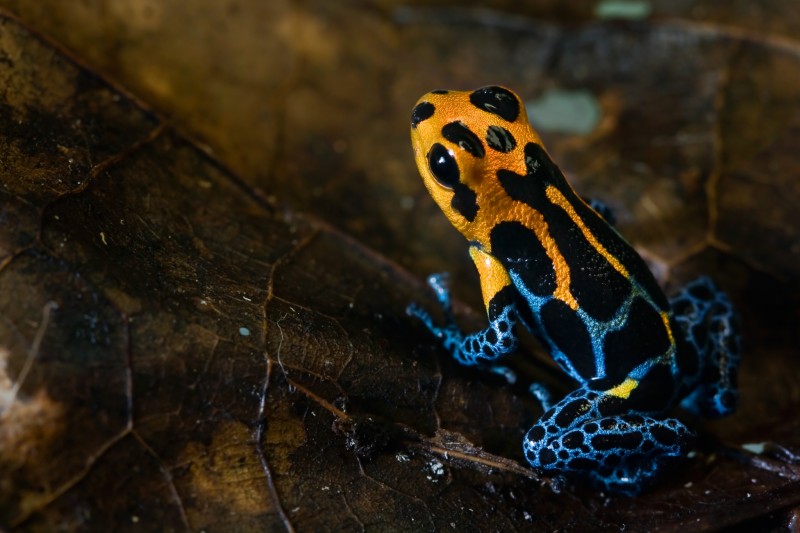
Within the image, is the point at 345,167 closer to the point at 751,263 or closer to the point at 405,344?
the point at 405,344

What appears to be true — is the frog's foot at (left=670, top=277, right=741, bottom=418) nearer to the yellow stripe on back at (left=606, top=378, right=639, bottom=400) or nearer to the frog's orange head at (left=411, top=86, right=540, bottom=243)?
the yellow stripe on back at (left=606, top=378, right=639, bottom=400)

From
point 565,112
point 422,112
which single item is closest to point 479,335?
point 422,112

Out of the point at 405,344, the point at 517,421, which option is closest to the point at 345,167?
the point at 405,344

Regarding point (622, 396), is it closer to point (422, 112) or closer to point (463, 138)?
point (463, 138)

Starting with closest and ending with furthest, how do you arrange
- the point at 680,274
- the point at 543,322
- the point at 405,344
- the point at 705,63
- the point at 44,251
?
the point at 44,251
the point at 405,344
the point at 543,322
the point at 680,274
the point at 705,63

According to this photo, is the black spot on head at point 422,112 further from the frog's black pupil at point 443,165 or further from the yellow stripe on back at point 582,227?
the yellow stripe on back at point 582,227

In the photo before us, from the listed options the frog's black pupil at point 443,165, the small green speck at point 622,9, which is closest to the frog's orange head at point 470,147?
the frog's black pupil at point 443,165

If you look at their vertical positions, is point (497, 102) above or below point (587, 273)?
above

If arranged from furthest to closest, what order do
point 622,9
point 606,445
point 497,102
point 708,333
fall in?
point 622,9, point 708,333, point 497,102, point 606,445
